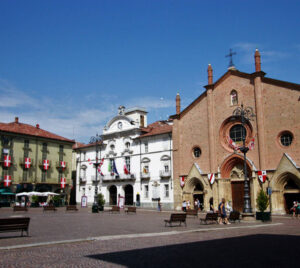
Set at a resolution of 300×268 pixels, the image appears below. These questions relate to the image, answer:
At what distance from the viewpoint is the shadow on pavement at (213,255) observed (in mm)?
8461

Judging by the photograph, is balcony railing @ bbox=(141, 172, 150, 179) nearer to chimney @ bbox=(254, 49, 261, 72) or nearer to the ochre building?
the ochre building

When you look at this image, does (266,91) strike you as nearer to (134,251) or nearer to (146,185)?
(146,185)

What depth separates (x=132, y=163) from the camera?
4869 centimetres

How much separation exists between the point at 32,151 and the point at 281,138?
125 feet

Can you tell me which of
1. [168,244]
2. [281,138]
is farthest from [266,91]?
[168,244]

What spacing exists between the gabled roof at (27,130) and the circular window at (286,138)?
38.2 m

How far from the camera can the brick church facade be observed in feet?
106

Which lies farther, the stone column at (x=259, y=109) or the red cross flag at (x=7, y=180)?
the red cross flag at (x=7, y=180)

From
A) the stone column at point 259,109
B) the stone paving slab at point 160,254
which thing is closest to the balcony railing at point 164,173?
the stone column at point 259,109

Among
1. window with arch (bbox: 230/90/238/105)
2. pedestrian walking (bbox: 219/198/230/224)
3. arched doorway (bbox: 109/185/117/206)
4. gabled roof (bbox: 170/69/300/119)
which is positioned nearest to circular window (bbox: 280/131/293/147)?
gabled roof (bbox: 170/69/300/119)

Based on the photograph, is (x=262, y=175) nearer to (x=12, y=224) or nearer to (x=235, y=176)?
(x=235, y=176)

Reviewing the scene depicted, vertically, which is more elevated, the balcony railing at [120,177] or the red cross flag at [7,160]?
the red cross flag at [7,160]

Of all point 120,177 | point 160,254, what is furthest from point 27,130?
point 160,254

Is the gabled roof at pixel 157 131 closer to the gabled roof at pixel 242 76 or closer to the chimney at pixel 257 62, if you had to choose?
the gabled roof at pixel 242 76
